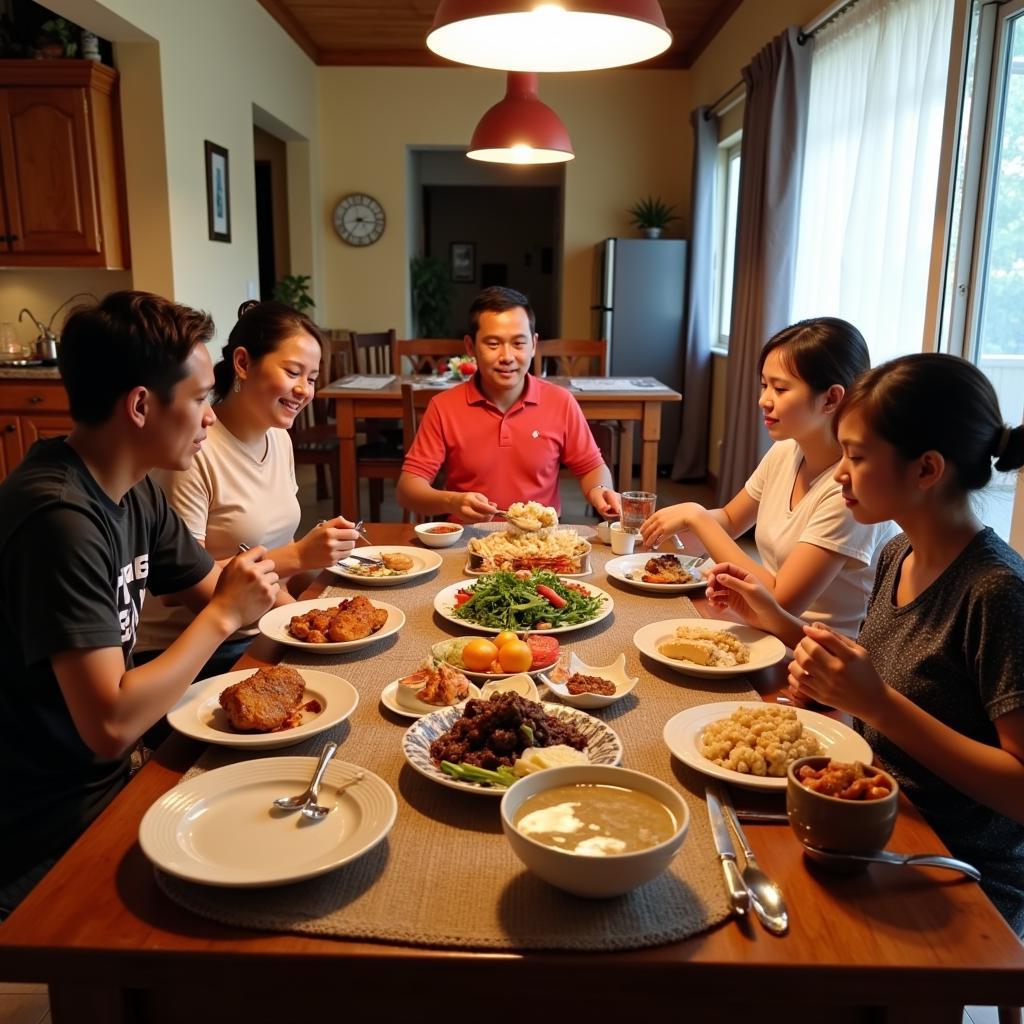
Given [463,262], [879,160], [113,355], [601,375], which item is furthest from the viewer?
[463,262]

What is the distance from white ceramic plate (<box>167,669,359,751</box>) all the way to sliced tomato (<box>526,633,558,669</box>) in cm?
29

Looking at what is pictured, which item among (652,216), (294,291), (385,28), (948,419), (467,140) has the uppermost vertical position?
(385,28)

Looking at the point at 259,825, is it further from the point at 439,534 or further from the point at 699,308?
the point at 699,308

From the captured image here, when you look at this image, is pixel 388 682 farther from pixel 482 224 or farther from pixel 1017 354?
pixel 482 224

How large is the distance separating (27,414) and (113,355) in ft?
10.8

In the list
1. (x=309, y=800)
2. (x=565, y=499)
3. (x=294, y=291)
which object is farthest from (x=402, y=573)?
(x=294, y=291)

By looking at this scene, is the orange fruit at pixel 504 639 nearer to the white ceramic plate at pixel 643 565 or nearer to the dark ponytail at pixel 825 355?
the white ceramic plate at pixel 643 565

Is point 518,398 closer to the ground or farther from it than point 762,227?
closer to the ground

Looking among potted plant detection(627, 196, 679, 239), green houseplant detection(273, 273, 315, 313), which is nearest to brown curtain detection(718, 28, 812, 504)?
potted plant detection(627, 196, 679, 239)

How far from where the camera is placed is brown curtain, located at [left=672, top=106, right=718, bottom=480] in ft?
21.1

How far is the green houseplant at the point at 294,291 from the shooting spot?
676 cm

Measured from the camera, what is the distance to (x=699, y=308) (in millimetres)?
6582

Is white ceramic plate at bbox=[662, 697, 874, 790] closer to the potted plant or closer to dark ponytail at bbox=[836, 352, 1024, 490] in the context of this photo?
dark ponytail at bbox=[836, 352, 1024, 490]

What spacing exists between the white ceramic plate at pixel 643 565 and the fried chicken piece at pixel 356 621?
0.54 metres
